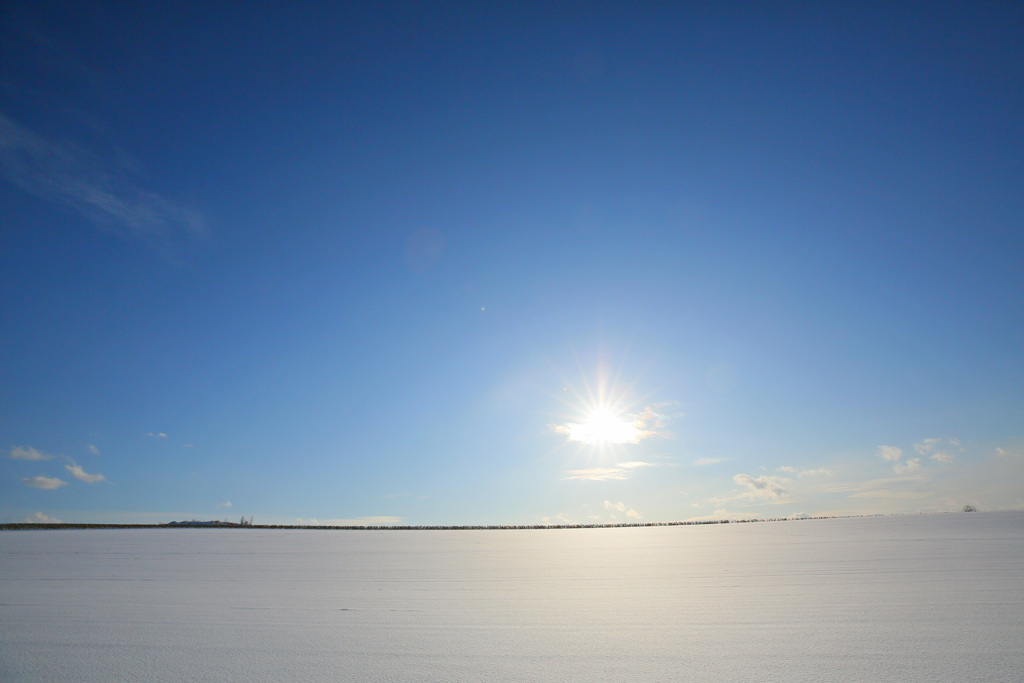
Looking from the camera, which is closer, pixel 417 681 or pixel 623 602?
pixel 417 681

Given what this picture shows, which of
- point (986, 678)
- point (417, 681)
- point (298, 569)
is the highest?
point (298, 569)

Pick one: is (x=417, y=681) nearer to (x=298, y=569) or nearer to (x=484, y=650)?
(x=484, y=650)

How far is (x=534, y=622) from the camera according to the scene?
210 inches

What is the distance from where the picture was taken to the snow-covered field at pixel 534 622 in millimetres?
3850

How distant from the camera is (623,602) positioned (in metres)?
6.29

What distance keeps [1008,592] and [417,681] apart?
295 inches

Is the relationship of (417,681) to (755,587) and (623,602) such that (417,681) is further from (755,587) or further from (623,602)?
(755,587)

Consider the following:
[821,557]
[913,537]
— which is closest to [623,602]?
[821,557]

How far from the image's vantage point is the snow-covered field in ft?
12.6

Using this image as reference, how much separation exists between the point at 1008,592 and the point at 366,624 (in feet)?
25.9

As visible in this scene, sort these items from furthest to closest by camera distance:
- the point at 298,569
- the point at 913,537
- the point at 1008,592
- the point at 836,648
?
the point at 913,537
the point at 298,569
the point at 1008,592
the point at 836,648

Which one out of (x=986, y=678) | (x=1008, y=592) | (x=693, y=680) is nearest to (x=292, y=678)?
(x=693, y=680)

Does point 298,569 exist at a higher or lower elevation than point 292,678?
higher

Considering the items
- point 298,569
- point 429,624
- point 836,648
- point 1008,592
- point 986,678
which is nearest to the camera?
point 986,678
